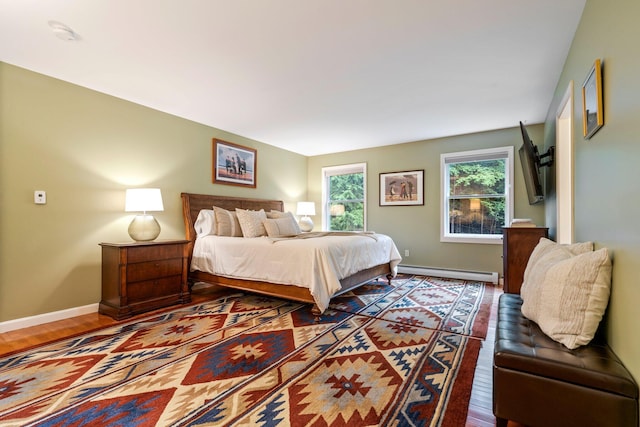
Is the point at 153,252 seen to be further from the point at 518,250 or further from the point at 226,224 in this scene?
the point at 518,250

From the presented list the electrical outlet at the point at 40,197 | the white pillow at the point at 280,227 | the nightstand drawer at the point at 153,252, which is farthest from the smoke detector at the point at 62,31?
the white pillow at the point at 280,227

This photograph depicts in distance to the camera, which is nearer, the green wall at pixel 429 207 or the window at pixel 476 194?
the green wall at pixel 429 207

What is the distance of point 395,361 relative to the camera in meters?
2.06

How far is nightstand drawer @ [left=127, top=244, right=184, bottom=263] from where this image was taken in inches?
120

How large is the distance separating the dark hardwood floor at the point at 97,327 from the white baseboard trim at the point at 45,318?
0.06 meters

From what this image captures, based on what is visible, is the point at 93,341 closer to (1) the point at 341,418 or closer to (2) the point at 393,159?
(1) the point at 341,418

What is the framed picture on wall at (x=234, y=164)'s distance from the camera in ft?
15.1

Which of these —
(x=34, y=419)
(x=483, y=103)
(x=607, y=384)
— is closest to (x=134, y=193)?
(x=34, y=419)

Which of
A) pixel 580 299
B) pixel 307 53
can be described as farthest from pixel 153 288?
pixel 580 299

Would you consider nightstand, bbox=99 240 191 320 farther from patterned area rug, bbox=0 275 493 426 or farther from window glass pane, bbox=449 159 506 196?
window glass pane, bbox=449 159 506 196

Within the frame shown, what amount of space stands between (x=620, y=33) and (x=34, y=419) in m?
3.33

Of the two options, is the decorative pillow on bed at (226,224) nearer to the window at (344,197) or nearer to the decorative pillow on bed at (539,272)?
the window at (344,197)

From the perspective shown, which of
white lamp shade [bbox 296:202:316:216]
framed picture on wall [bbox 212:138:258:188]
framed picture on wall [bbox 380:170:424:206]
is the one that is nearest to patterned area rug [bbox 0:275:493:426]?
framed picture on wall [bbox 212:138:258:188]

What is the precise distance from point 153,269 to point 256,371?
1.95 meters
